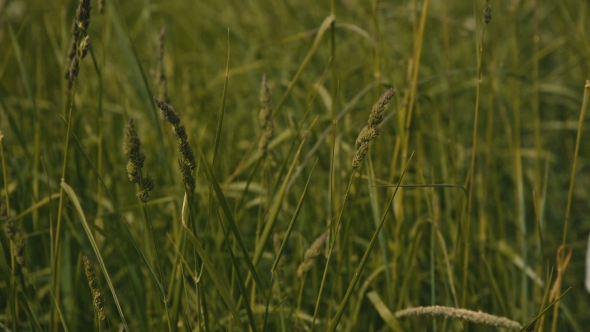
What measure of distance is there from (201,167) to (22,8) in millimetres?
2209

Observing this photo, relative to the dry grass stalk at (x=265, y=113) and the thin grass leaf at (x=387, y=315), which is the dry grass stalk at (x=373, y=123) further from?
the thin grass leaf at (x=387, y=315)

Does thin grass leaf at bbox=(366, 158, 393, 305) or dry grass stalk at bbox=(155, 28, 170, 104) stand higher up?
dry grass stalk at bbox=(155, 28, 170, 104)

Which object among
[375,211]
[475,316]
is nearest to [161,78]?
[375,211]

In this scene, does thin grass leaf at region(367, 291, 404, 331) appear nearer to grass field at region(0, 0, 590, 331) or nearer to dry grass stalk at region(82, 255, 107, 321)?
grass field at region(0, 0, 590, 331)

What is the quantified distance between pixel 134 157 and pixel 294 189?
840 millimetres

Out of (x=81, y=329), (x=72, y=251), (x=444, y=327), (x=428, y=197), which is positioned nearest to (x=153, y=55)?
(x=72, y=251)

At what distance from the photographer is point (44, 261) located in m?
1.42

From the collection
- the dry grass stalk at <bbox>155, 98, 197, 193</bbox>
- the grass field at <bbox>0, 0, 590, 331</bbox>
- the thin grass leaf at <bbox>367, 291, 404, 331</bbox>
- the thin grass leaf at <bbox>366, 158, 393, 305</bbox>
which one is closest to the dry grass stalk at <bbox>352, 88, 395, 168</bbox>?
the grass field at <bbox>0, 0, 590, 331</bbox>

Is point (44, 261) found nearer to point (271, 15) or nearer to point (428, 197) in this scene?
point (428, 197)

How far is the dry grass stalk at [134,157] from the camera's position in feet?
2.33

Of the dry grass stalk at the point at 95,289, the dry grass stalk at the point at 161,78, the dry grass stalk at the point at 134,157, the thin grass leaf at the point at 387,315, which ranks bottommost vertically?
the thin grass leaf at the point at 387,315

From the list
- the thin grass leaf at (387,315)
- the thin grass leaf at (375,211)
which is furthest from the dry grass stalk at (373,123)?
the thin grass leaf at (387,315)

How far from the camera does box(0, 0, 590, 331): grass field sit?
0.92 metres

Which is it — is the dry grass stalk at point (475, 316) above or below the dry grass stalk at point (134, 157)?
below
